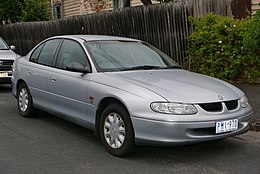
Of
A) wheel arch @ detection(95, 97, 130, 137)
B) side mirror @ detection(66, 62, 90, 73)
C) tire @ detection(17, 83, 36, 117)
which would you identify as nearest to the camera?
wheel arch @ detection(95, 97, 130, 137)

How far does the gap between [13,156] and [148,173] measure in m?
1.73

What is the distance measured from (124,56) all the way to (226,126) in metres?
1.87

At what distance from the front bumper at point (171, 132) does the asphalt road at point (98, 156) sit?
12.2 inches

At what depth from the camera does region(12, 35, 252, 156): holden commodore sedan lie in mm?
4152

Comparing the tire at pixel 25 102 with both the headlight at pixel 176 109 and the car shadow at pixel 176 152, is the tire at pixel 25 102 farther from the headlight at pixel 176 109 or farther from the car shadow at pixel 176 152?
the headlight at pixel 176 109

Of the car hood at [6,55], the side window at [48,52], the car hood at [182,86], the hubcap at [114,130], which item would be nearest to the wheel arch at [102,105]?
the hubcap at [114,130]

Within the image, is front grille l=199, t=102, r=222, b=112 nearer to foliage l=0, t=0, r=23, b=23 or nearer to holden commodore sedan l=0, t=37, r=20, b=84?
holden commodore sedan l=0, t=37, r=20, b=84

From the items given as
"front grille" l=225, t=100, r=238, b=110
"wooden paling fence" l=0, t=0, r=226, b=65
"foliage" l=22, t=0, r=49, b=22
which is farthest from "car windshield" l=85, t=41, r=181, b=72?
"foliage" l=22, t=0, r=49, b=22

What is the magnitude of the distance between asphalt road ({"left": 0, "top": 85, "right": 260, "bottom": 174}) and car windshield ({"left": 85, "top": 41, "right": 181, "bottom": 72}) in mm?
1105

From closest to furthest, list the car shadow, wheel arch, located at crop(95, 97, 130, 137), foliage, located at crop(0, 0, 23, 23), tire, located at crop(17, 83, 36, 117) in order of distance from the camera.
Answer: the car shadow
wheel arch, located at crop(95, 97, 130, 137)
tire, located at crop(17, 83, 36, 117)
foliage, located at crop(0, 0, 23, 23)

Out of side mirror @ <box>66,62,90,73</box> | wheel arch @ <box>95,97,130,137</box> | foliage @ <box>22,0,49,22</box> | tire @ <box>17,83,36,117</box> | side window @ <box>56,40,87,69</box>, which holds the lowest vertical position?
tire @ <box>17,83,36,117</box>

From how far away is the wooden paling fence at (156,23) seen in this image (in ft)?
33.0

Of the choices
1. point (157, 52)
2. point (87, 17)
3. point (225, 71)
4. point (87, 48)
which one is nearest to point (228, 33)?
point (225, 71)

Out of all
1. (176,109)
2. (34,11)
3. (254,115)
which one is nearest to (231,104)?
(176,109)
